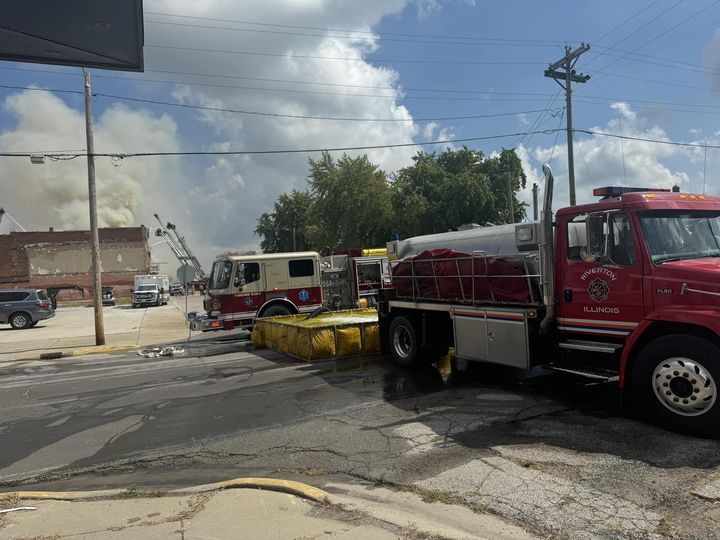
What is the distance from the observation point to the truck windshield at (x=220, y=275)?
1482cm

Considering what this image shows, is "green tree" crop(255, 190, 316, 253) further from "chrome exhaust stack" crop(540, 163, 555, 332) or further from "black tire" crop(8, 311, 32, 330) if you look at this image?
"chrome exhaust stack" crop(540, 163, 555, 332)

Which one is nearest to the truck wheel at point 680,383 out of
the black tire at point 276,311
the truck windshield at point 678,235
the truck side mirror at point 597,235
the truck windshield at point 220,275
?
the truck windshield at point 678,235

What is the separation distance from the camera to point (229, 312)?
14625 millimetres

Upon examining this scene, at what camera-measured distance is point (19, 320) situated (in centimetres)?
2439

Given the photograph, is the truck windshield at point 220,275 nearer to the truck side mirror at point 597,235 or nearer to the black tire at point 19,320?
the truck side mirror at point 597,235

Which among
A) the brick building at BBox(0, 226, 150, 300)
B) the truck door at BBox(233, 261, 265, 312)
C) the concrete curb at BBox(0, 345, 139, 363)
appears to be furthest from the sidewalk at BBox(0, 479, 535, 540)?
the brick building at BBox(0, 226, 150, 300)

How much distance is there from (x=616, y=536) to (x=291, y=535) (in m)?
2.06

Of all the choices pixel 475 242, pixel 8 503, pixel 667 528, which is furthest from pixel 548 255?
pixel 8 503

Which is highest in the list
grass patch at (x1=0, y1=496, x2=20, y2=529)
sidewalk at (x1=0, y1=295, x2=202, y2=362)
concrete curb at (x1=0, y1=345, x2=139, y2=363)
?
grass patch at (x1=0, y1=496, x2=20, y2=529)

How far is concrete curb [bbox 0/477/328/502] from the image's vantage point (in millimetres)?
4023

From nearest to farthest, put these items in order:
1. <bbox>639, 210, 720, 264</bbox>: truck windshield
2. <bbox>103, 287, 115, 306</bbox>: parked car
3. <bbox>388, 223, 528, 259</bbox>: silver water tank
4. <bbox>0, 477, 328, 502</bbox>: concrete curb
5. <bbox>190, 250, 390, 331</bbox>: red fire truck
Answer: <bbox>0, 477, 328, 502</bbox>: concrete curb < <bbox>639, 210, 720, 264</bbox>: truck windshield < <bbox>388, 223, 528, 259</bbox>: silver water tank < <bbox>190, 250, 390, 331</bbox>: red fire truck < <bbox>103, 287, 115, 306</bbox>: parked car

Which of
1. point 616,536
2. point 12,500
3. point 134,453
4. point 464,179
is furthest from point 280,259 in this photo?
point 464,179

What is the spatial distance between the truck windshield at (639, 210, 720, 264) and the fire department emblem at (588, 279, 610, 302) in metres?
0.63

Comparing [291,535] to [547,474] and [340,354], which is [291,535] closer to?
[547,474]
